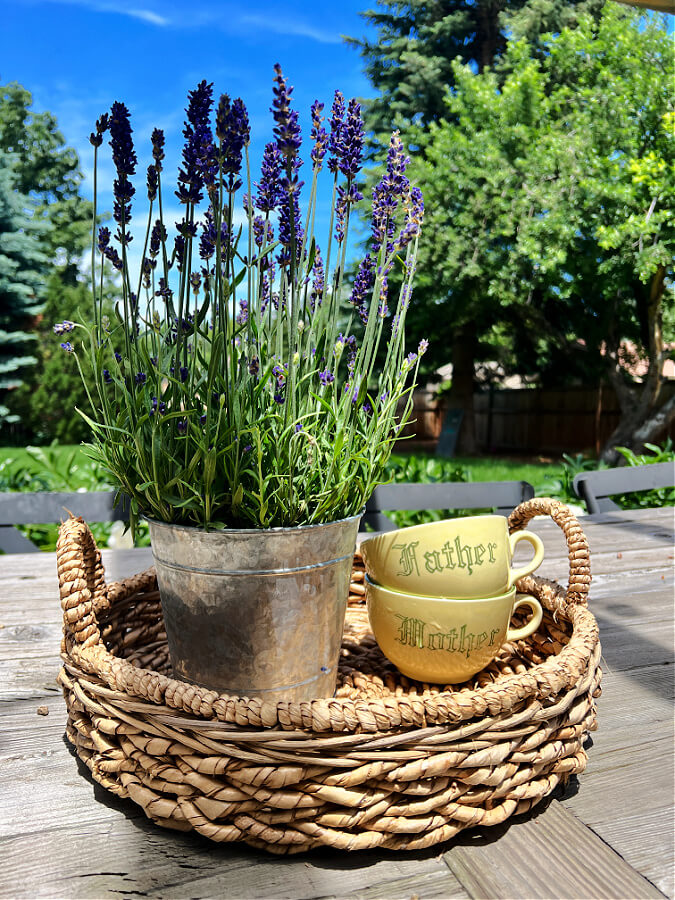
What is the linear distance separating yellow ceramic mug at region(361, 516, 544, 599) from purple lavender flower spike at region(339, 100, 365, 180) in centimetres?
40

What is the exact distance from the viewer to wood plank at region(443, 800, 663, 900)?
0.48 m

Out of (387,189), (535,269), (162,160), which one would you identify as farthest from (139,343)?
(535,269)

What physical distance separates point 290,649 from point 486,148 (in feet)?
30.1

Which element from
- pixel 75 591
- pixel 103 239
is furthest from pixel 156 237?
pixel 75 591

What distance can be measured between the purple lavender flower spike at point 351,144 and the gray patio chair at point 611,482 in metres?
2.16

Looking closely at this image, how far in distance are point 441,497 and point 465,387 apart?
388 inches

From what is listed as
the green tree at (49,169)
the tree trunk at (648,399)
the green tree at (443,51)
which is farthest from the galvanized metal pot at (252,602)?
the green tree at (49,169)

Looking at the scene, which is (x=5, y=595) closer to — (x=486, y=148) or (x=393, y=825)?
(x=393, y=825)

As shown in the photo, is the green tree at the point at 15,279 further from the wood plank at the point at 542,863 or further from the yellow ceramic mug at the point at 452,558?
the wood plank at the point at 542,863

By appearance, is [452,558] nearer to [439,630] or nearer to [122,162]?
[439,630]

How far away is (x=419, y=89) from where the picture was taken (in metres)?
11.2

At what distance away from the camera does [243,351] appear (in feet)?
2.31

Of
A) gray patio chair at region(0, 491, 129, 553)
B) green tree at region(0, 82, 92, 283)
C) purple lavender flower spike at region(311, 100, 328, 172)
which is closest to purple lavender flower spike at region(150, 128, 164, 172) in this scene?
purple lavender flower spike at region(311, 100, 328, 172)

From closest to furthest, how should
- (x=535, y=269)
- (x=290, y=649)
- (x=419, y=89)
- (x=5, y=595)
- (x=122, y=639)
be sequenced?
(x=290, y=649) < (x=122, y=639) < (x=5, y=595) < (x=535, y=269) < (x=419, y=89)
